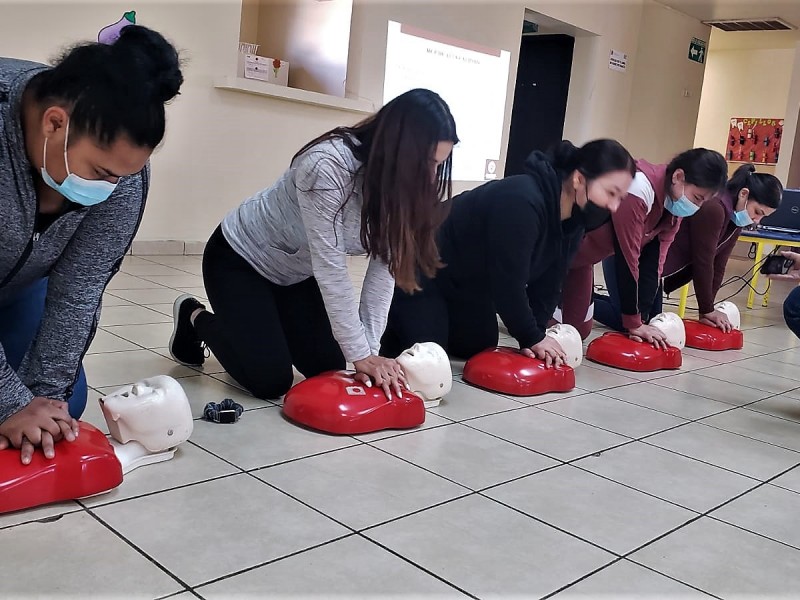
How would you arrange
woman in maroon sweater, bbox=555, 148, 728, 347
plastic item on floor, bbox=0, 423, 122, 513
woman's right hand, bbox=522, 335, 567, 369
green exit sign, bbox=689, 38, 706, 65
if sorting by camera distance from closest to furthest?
plastic item on floor, bbox=0, 423, 122, 513
woman's right hand, bbox=522, 335, 567, 369
woman in maroon sweater, bbox=555, 148, 728, 347
green exit sign, bbox=689, 38, 706, 65

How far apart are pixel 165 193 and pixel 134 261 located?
0.54 meters

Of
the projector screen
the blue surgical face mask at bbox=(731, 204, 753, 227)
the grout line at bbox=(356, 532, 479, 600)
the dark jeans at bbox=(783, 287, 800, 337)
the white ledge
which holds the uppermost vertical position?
the projector screen

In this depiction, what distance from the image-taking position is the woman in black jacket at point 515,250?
7.89 feet

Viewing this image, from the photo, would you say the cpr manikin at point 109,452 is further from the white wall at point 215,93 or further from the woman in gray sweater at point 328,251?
the white wall at point 215,93

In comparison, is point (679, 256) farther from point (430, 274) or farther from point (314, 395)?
point (314, 395)

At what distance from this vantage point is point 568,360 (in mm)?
2693

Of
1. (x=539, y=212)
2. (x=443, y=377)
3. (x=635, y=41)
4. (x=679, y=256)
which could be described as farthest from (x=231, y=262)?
A: (x=635, y=41)

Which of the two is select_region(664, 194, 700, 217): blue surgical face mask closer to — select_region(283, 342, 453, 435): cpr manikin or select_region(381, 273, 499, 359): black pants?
select_region(381, 273, 499, 359): black pants

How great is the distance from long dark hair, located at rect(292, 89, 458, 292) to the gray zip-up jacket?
22.2 inches

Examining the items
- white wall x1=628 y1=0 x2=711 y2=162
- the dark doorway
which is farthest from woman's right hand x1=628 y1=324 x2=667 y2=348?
white wall x1=628 y1=0 x2=711 y2=162

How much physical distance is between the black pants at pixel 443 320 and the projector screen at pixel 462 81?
9.76 feet

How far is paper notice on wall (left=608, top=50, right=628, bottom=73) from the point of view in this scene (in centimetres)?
755

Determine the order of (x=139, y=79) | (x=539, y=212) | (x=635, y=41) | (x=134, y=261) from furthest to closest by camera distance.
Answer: (x=635, y=41) → (x=134, y=261) → (x=539, y=212) → (x=139, y=79)

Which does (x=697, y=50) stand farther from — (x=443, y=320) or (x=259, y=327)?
(x=259, y=327)
